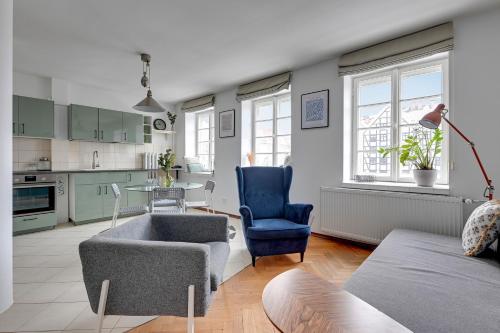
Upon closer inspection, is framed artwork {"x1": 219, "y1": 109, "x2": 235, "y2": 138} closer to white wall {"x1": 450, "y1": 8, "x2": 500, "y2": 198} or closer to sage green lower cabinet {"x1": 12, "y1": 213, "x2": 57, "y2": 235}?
sage green lower cabinet {"x1": 12, "y1": 213, "x2": 57, "y2": 235}

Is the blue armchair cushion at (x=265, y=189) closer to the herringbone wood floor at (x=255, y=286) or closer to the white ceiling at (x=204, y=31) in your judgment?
the herringbone wood floor at (x=255, y=286)

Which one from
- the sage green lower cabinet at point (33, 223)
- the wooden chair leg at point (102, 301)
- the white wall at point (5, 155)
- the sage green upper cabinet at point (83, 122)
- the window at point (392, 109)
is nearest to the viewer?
the wooden chair leg at point (102, 301)

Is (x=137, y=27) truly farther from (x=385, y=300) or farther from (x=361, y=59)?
(x=385, y=300)

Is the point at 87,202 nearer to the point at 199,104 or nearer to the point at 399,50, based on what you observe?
the point at 199,104

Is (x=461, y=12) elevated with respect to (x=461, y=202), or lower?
elevated

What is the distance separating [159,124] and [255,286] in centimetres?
454

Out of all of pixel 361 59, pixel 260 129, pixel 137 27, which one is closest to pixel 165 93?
pixel 260 129

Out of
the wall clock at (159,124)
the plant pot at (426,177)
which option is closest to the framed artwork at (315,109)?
the plant pot at (426,177)

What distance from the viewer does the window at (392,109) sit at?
2.75 meters

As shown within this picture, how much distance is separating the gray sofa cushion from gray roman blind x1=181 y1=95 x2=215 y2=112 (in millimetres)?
3622

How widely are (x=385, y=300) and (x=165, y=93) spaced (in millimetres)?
5063

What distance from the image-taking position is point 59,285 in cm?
220

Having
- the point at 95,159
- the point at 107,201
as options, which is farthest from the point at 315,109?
the point at 95,159

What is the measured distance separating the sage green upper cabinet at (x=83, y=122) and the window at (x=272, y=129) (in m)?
2.86
